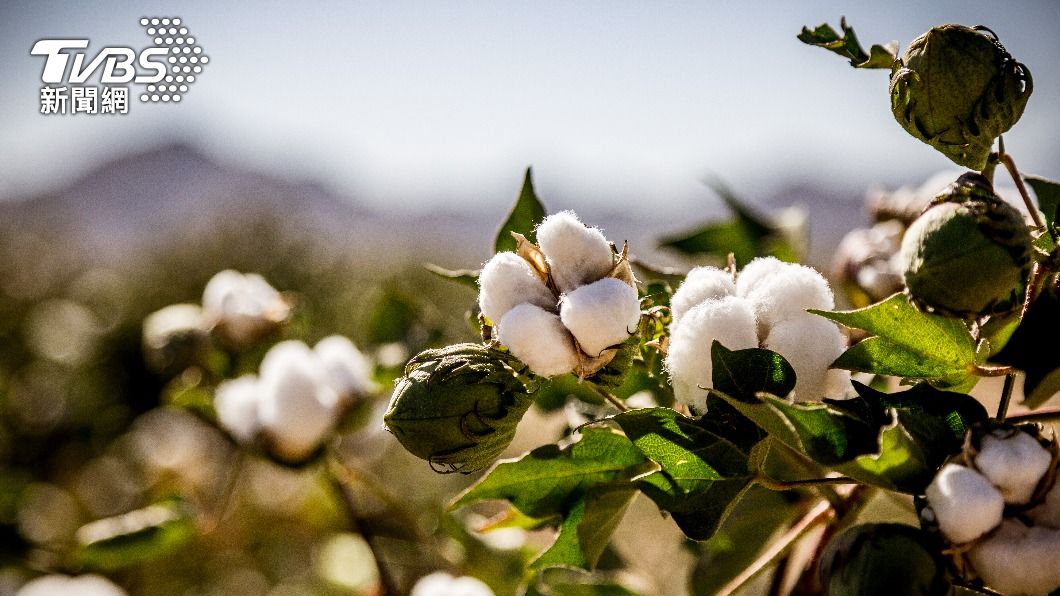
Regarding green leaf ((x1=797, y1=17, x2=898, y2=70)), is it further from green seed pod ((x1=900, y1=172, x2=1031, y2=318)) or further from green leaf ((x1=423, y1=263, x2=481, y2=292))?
green leaf ((x1=423, y1=263, x2=481, y2=292))

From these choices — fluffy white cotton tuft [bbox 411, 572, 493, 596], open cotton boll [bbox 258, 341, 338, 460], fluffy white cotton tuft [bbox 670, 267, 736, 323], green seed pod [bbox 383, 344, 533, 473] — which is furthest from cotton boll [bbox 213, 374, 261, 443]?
fluffy white cotton tuft [bbox 670, 267, 736, 323]

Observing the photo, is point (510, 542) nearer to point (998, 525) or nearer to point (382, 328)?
point (382, 328)

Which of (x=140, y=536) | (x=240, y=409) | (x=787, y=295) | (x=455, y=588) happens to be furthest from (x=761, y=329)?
(x=140, y=536)

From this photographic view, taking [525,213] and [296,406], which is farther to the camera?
[296,406]

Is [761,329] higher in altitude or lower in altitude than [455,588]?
higher

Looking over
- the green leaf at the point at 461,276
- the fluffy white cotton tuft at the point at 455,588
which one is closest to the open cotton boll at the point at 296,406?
the fluffy white cotton tuft at the point at 455,588

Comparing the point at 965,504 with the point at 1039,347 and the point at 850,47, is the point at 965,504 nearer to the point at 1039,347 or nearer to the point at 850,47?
the point at 1039,347
